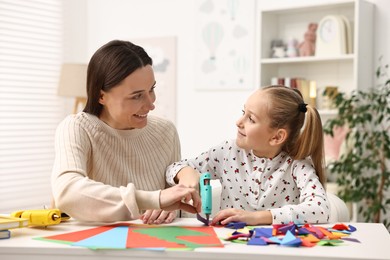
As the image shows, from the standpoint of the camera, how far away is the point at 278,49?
16.0 ft

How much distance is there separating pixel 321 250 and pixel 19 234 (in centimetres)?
77

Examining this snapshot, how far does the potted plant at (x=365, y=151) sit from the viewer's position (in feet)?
13.6

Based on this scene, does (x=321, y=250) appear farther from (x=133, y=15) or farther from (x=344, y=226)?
(x=133, y=15)

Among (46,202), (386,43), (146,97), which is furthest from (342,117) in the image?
(46,202)

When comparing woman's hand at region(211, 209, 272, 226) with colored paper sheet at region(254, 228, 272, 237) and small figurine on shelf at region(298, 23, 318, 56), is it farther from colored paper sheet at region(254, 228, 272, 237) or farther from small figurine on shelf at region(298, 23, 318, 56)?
small figurine on shelf at region(298, 23, 318, 56)

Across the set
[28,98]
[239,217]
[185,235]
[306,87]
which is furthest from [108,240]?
[28,98]

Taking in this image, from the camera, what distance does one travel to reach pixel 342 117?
424 cm

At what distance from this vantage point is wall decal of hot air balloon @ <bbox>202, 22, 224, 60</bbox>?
5477 millimetres

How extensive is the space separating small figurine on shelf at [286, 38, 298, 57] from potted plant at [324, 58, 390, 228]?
585mm

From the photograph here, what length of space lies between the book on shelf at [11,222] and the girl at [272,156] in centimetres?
59

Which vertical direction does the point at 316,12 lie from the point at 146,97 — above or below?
above

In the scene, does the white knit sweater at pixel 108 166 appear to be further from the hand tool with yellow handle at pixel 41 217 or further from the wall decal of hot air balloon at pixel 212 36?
the wall decal of hot air balloon at pixel 212 36

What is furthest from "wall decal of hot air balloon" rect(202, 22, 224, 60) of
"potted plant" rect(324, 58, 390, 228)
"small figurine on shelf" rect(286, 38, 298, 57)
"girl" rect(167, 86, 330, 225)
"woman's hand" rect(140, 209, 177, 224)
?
"woman's hand" rect(140, 209, 177, 224)

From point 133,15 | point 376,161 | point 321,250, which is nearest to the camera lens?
point 321,250
